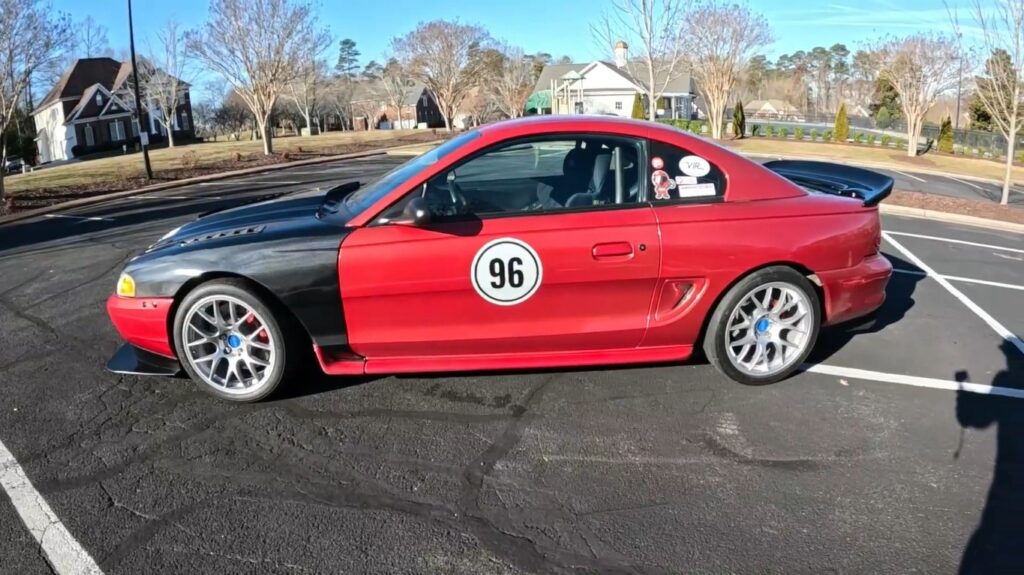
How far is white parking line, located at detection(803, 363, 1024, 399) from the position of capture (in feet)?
13.2

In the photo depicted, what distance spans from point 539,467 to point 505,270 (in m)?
1.05

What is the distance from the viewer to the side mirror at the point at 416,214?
11.5ft

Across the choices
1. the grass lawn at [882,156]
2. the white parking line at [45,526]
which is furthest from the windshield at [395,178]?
the grass lawn at [882,156]

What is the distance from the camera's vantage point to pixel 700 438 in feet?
11.3

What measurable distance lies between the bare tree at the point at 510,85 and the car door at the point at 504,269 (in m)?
44.0

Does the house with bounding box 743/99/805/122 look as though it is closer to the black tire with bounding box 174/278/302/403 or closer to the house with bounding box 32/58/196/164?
the house with bounding box 32/58/196/164

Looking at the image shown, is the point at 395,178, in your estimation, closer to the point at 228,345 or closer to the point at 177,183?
the point at 228,345

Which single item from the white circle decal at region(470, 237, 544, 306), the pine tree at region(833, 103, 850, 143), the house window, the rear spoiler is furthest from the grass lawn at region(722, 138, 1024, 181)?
the house window

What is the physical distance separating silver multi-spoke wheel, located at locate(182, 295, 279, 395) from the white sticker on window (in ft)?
8.00

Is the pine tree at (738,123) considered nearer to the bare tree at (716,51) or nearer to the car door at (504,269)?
the bare tree at (716,51)

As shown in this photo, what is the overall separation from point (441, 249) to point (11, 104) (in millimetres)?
15622

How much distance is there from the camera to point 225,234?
3.84 metres

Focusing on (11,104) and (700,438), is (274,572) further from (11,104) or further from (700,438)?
(11,104)

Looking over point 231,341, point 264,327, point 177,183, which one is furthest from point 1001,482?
point 177,183
